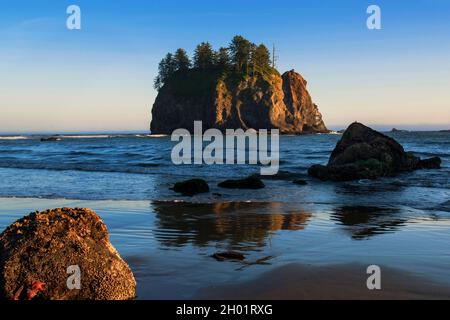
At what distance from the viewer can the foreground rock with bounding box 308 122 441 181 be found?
2206 cm

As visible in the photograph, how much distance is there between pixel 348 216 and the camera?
11656 mm

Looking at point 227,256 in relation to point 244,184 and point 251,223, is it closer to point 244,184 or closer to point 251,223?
point 251,223

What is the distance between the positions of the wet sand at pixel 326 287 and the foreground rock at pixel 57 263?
1.11 m

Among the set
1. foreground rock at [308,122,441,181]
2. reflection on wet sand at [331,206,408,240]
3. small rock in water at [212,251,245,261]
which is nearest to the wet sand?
small rock in water at [212,251,245,261]

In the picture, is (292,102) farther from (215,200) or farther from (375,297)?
(375,297)

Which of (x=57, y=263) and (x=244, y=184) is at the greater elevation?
(x=57, y=263)

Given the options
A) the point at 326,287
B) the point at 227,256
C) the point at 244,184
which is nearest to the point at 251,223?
the point at 227,256

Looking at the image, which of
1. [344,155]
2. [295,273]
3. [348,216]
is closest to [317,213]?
[348,216]

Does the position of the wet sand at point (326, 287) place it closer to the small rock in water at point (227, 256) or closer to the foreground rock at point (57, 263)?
the small rock in water at point (227, 256)

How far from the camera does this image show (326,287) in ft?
18.6

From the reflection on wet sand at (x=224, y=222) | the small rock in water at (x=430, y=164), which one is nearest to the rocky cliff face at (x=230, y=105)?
the small rock in water at (x=430, y=164)

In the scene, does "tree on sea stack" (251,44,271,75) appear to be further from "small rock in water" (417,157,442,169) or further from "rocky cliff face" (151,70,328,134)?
"small rock in water" (417,157,442,169)

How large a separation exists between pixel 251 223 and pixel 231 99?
10764cm
